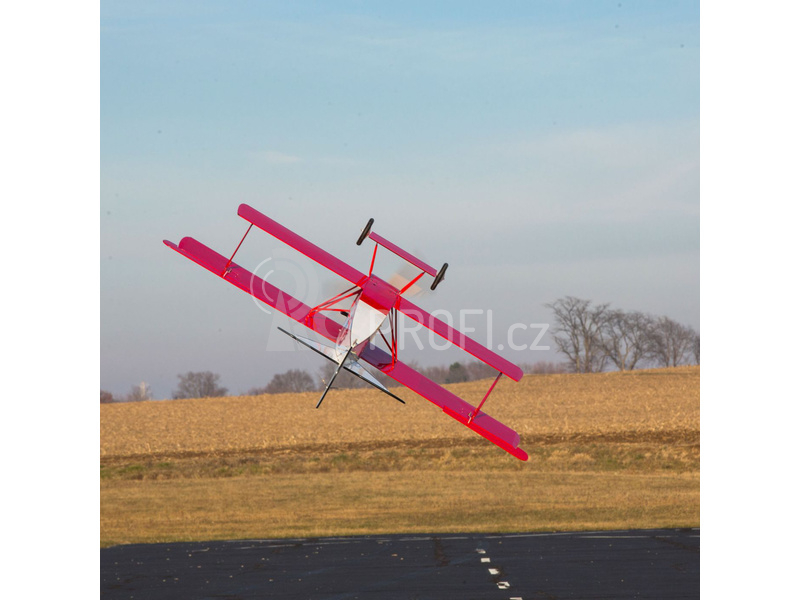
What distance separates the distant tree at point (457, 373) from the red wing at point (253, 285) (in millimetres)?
70823

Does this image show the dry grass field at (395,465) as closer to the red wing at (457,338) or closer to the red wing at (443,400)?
the red wing at (443,400)

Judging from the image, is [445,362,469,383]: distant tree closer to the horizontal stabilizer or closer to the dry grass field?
the dry grass field

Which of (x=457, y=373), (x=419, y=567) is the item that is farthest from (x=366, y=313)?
(x=457, y=373)

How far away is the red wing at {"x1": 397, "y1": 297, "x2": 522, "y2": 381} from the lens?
13.1 metres

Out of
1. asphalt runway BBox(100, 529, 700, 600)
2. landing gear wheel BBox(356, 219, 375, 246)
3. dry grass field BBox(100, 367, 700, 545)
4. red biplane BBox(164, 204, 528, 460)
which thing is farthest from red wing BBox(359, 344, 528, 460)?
dry grass field BBox(100, 367, 700, 545)

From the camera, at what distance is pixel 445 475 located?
132 ft

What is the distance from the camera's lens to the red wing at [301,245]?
12836 mm

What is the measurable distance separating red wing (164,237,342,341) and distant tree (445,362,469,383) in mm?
70823

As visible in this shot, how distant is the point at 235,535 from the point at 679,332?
6274cm

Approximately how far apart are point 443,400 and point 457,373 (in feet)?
244

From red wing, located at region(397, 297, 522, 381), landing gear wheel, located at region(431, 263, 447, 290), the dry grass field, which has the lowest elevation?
the dry grass field

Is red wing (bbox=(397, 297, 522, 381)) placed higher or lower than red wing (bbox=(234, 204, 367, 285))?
lower

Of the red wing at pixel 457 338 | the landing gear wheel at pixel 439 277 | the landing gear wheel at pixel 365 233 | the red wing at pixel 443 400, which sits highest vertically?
the landing gear wheel at pixel 365 233

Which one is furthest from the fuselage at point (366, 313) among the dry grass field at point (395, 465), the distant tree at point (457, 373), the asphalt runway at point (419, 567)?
the distant tree at point (457, 373)
